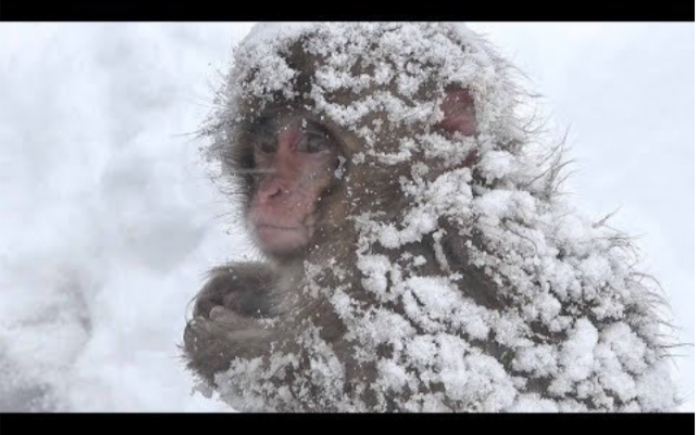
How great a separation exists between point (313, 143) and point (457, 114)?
1.38 ft

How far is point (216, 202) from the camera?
3.07 metres

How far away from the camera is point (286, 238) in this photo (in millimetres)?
2482

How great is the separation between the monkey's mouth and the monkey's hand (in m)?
0.23

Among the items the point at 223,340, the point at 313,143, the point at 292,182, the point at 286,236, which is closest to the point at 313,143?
the point at 313,143

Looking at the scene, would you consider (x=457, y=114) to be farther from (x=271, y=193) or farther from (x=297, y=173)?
(x=271, y=193)

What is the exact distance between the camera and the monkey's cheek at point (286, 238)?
2477 millimetres

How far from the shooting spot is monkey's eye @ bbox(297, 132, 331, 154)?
242cm

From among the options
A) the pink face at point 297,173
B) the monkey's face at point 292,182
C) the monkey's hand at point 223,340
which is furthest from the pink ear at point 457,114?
the monkey's hand at point 223,340

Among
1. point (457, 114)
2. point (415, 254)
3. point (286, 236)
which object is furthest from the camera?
point (286, 236)

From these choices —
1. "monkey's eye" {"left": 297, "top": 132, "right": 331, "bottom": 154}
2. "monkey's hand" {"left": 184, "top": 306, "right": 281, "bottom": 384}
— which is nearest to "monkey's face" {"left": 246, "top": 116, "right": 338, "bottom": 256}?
"monkey's eye" {"left": 297, "top": 132, "right": 331, "bottom": 154}

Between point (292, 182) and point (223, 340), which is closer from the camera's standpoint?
point (292, 182)
